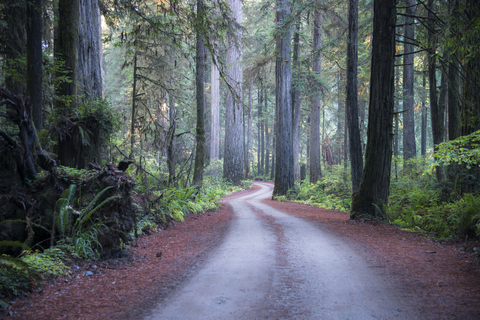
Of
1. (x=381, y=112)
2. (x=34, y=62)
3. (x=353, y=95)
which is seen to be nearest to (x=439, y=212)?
(x=381, y=112)

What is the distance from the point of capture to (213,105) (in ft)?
88.7

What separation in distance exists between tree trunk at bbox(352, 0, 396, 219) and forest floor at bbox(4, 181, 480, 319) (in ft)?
5.57

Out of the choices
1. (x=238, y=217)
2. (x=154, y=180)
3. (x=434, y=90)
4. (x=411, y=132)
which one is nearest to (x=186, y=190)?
(x=154, y=180)

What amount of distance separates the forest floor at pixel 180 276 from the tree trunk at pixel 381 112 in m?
1.70

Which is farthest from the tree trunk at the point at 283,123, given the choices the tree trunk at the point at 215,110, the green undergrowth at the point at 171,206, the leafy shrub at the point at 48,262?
the leafy shrub at the point at 48,262

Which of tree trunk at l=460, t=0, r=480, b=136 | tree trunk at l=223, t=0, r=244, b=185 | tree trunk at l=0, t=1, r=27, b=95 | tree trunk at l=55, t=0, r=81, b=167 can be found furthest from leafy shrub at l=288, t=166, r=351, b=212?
tree trunk at l=0, t=1, r=27, b=95

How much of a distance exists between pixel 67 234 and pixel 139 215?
2588 mm

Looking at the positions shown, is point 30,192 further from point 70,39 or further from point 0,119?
point 70,39

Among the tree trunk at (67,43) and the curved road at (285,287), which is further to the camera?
the tree trunk at (67,43)

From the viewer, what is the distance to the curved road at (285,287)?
3.06 meters

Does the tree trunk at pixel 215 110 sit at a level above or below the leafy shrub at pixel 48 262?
above

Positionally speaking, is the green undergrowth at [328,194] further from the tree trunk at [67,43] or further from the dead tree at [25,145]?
the dead tree at [25,145]

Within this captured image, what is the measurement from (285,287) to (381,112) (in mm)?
6547

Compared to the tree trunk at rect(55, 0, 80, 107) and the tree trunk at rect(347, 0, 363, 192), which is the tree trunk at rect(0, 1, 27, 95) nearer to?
the tree trunk at rect(55, 0, 80, 107)
